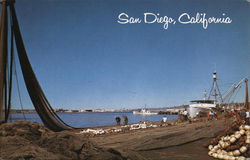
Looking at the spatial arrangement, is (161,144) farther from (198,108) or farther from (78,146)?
(198,108)

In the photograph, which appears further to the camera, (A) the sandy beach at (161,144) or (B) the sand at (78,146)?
(A) the sandy beach at (161,144)

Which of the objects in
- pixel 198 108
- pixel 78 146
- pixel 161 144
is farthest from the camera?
pixel 198 108

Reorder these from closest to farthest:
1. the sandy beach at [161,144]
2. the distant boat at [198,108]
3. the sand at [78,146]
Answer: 1. the sand at [78,146]
2. the sandy beach at [161,144]
3. the distant boat at [198,108]

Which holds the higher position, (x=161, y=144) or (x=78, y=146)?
(x=78, y=146)

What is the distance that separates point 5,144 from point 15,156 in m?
0.40

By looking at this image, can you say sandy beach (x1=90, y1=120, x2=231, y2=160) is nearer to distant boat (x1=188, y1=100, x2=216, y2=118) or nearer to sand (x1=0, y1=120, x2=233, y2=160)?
sand (x1=0, y1=120, x2=233, y2=160)

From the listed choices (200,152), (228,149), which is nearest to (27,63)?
(200,152)

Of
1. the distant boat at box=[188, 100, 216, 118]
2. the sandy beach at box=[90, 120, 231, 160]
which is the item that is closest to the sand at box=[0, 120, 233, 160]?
the sandy beach at box=[90, 120, 231, 160]

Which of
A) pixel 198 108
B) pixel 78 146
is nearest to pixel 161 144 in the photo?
pixel 78 146

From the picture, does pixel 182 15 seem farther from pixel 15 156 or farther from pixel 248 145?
pixel 15 156

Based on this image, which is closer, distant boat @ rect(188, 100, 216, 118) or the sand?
the sand

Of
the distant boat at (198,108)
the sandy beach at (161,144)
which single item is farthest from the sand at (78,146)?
the distant boat at (198,108)

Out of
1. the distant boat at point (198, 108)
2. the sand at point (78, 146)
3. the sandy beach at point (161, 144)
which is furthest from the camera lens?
the distant boat at point (198, 108)

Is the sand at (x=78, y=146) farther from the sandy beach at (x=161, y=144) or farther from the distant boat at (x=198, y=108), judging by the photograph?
the distant boat at (x=198, y=108)
